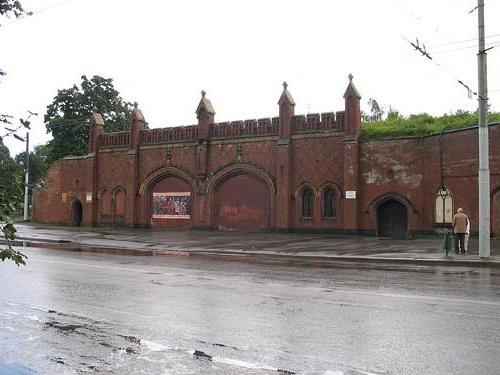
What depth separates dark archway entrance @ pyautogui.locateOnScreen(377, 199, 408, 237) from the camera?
2833 cm

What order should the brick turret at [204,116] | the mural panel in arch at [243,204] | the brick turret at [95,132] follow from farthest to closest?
the brick turret at [95,132] → the brick turret at [204,116] → the mural panel in arch at [243,204]

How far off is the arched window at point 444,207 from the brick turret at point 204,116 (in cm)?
1503

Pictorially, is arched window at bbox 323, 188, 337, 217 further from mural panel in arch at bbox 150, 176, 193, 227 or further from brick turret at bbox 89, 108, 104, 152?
brick turret at bbox 89, 108, 104, 152

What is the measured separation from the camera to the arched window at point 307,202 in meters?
30.9

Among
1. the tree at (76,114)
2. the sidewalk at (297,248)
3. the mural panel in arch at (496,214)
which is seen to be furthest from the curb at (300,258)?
the tree at (76,114)

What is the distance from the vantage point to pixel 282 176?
31328mm

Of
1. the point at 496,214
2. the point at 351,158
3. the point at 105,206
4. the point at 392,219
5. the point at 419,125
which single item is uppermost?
the point at 419,125

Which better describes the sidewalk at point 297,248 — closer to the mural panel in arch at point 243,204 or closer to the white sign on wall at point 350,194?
the white sign on wall at point 350,194

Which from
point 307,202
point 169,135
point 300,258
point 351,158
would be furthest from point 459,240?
point 169,135

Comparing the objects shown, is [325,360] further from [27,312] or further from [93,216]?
[93,216]

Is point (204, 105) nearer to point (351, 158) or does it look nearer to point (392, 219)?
point (351, 158)

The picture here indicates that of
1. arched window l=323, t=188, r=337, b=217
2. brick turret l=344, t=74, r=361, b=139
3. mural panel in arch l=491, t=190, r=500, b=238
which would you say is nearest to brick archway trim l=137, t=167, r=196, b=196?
arched window l=323, t=188, r=337, b=217

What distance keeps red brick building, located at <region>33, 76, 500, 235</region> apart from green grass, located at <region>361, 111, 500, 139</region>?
1.54 feet

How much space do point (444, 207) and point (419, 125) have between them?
16.4ft
